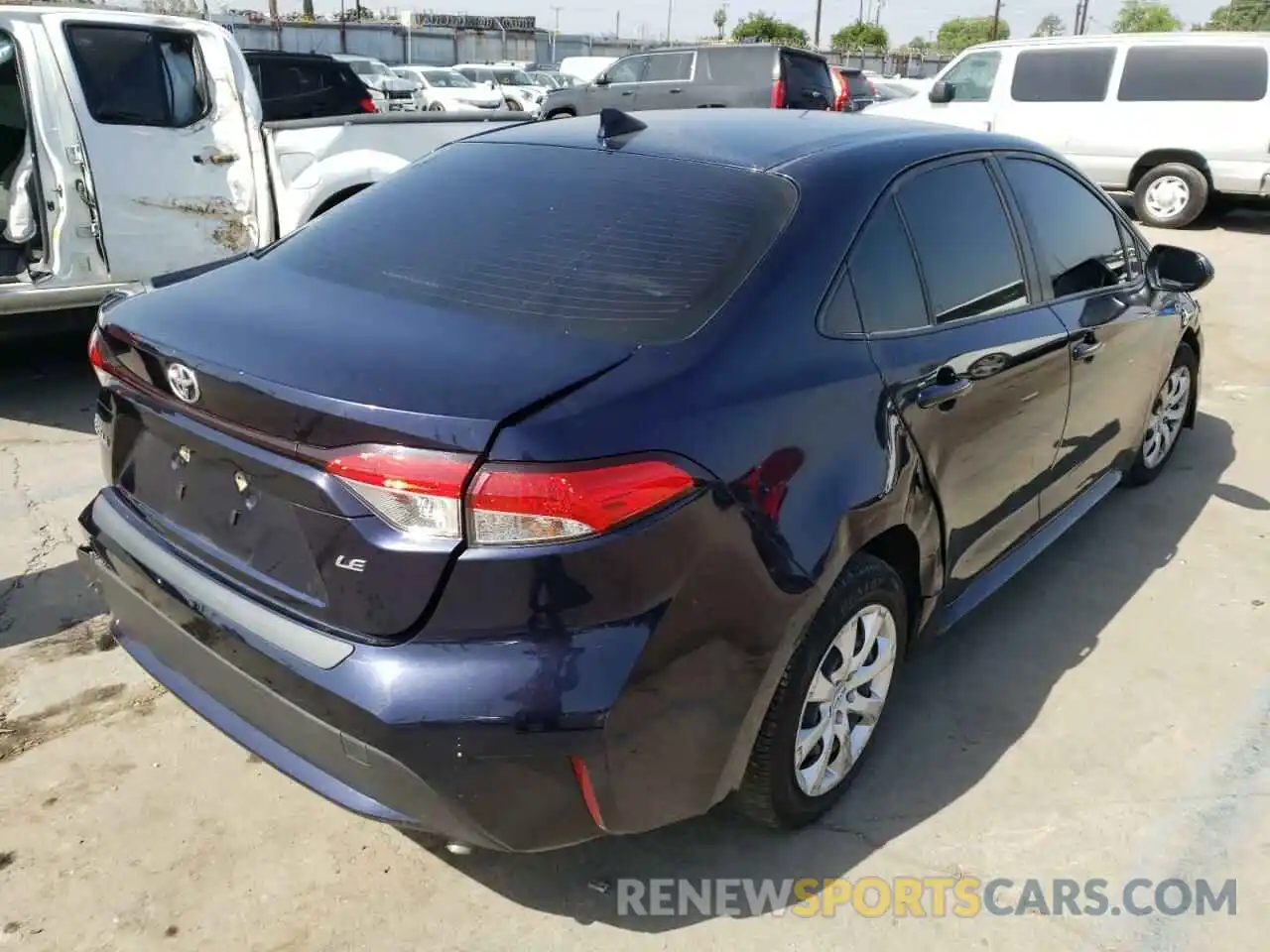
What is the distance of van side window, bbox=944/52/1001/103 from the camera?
1286cm

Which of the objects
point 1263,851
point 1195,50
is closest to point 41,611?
point 1263,851

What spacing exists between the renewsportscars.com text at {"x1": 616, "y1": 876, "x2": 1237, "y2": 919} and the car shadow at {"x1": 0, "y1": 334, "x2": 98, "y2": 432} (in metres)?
4.16

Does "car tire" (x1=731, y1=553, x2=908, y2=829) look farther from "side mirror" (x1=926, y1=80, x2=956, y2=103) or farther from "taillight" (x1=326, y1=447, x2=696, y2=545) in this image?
"side mirror" (x1=926, y1=80, x2=956, y2=103)

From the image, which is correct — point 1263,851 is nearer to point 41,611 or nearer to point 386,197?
point 386,197

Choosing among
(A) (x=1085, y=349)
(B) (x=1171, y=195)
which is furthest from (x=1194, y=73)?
(A) (x=1085, y=349)

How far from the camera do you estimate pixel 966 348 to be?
2814 millimetres

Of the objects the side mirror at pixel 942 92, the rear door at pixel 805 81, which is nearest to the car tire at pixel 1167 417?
the side mirror at pixel 942 92

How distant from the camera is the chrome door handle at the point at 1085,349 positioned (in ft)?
11.2

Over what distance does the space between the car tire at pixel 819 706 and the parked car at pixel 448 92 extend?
22.1 m

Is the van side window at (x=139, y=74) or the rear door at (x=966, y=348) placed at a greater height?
the van side window at (x=139, y=74)

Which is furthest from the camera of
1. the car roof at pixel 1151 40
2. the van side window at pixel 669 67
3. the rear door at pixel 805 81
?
the van side window at pixel 669 67

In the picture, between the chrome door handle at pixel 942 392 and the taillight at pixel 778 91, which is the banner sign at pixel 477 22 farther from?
the chrome door handle at pixel 942 392

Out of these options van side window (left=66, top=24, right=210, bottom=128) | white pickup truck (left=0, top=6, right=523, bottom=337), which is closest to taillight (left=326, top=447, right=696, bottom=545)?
white pickup truck (left=0, top=6, right=523, bottom=337)

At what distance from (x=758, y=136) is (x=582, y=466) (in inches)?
57.9
